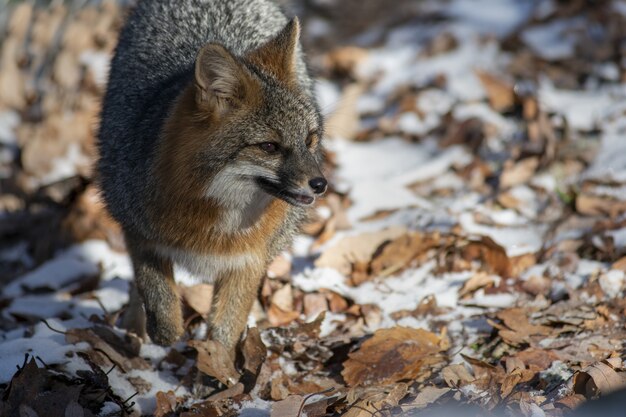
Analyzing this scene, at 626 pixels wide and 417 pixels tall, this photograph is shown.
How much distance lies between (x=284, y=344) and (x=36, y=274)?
2584mm

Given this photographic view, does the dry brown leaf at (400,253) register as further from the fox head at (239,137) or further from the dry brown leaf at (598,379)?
the dry brown leaf at (598,379)

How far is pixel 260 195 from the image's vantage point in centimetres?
441

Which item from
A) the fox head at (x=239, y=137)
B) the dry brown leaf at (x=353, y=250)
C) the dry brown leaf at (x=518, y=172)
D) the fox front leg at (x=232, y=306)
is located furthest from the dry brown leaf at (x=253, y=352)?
the dry brown leaf at (x=518, y=172)

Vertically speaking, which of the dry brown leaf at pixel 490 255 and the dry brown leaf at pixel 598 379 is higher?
the dry brown leaf at pixel 598 379

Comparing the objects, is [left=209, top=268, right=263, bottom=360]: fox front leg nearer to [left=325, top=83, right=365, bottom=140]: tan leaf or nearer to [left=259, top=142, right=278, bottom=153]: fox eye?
[left=259, top=142, right=278, bottom=153]: fox eye

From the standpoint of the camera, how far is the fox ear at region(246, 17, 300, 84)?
4570 mm

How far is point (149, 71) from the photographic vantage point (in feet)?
17.7

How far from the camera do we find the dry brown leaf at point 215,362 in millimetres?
4555

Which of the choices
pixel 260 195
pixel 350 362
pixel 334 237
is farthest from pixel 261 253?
pixel 334 237

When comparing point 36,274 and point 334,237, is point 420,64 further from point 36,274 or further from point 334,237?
point 36,274

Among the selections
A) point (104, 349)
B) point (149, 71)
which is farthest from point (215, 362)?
point (149, 71)

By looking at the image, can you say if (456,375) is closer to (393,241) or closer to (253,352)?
(253,352)

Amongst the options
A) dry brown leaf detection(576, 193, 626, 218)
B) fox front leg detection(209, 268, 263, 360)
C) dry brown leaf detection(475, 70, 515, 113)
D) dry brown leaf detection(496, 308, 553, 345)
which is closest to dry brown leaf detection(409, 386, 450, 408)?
dry brown leaf detection(496, 308, 553, 345)

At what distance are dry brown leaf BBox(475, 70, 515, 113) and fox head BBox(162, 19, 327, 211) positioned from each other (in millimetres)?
3874
